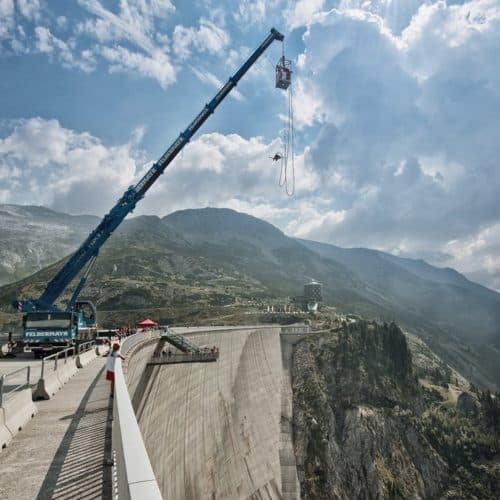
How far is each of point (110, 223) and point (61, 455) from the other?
41.6 m

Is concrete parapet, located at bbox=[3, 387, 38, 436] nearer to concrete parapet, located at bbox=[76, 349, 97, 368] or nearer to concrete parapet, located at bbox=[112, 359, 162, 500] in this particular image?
concrete parapet, located at bbox=[112, 359, 162, 500]

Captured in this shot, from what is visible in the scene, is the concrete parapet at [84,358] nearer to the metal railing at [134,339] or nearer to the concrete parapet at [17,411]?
the metal railing at [134,339]

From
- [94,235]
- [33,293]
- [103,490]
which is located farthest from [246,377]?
[33,293]

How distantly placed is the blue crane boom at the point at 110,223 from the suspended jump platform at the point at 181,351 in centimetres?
1275

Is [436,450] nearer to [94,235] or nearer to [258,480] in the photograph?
[258,480]

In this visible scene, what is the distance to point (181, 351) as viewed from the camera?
1908 inches

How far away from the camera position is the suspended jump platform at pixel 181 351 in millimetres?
43375

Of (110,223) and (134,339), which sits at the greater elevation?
(110,223)

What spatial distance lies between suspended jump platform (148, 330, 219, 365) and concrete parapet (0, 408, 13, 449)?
102 feet

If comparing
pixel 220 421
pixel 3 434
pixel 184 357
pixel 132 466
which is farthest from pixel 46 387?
pixel 220 421

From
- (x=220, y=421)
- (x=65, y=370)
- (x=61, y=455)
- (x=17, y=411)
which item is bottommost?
(x=220, y=421)

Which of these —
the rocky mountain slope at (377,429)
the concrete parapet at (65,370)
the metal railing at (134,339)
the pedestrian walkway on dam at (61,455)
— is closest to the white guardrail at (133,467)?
the pedestrian walkway on dam at (61,455)

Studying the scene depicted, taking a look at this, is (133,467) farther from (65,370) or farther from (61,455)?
(65,370)

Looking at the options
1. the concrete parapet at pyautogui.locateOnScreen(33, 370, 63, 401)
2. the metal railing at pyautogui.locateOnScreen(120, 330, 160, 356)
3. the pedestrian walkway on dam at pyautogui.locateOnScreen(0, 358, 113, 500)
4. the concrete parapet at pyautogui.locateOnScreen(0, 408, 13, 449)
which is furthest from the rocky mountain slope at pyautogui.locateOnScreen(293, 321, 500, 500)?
the concrete parapet at pyautogui.locateOnScreen(0, 408, 13, 449)
